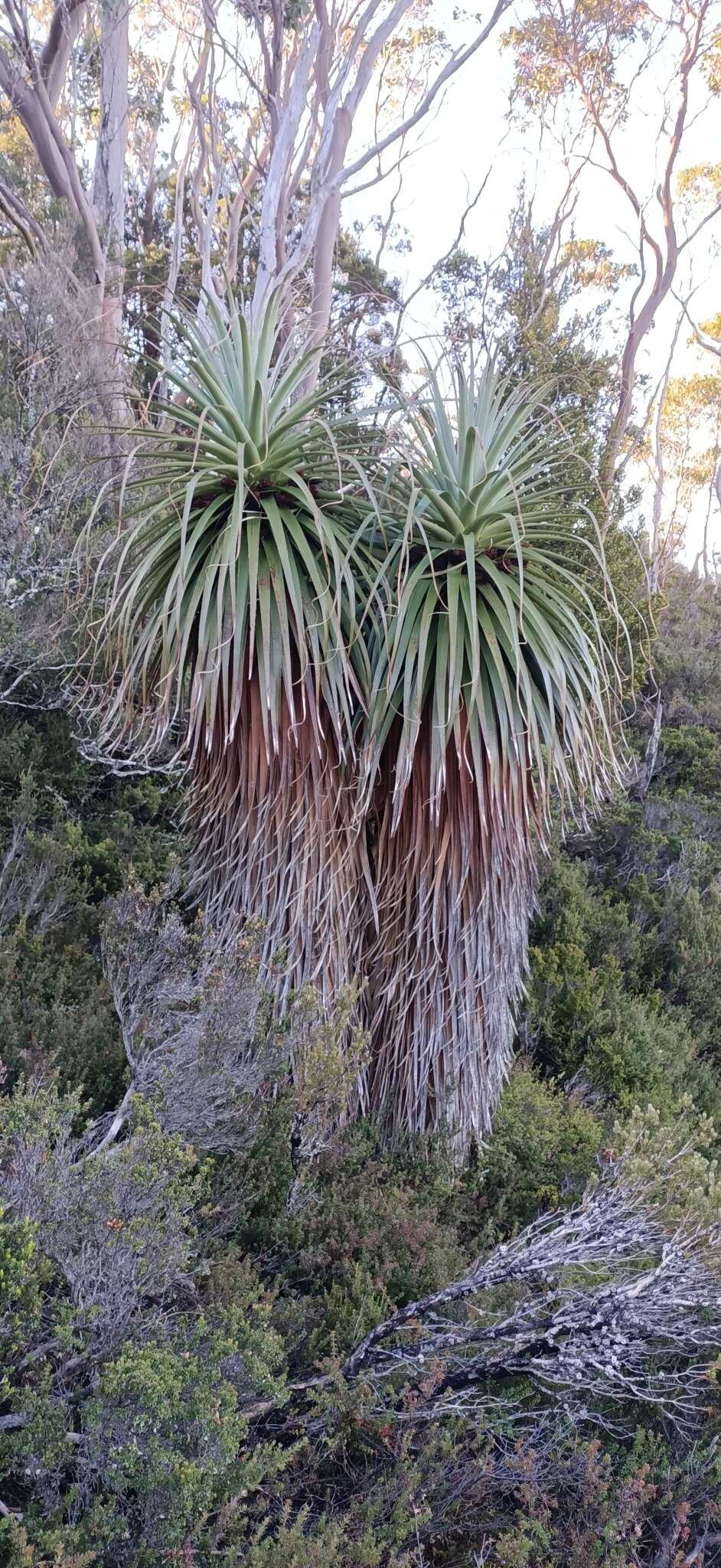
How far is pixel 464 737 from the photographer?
394 centimetres

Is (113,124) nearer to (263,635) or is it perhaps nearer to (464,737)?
(263,635)

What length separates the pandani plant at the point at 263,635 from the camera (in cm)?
371

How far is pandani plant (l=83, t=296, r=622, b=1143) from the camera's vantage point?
12.3 feet

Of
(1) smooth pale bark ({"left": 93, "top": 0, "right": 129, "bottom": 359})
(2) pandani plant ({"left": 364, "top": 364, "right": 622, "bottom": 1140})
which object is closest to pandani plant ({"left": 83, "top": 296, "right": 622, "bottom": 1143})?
(2) pandani plant ({"left": 364, "top": 364, "right": 622, "bottom": 1140})

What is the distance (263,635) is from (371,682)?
49 cm

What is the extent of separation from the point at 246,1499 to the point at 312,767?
7.48 feet

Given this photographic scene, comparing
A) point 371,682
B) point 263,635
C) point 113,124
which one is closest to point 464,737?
point 371,682

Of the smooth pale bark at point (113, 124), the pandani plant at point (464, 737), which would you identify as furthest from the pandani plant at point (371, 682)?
the smooth pale bark at point (113, 124)

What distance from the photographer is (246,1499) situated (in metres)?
2.68

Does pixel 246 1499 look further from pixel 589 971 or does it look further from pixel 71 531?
pixel 71 531

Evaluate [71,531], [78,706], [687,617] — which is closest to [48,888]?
[78,706]

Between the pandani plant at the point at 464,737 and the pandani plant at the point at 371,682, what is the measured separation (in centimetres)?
1

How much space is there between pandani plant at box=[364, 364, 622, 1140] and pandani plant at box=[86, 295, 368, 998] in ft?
0.67

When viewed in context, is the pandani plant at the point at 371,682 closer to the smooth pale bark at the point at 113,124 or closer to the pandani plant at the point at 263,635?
the pandani plant at the point at 263,635
